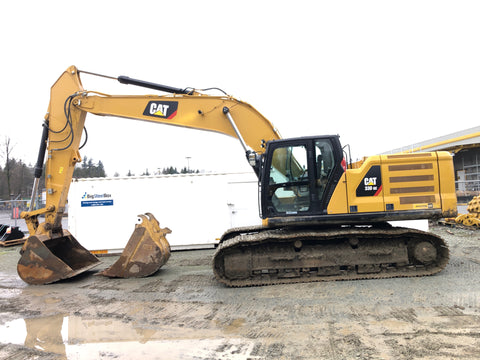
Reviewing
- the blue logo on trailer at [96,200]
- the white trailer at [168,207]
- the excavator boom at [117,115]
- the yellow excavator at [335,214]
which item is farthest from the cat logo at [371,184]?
the blue logo on trailer at [96,200]

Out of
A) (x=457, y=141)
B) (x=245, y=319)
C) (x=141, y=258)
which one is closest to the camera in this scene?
(x=245, y=319)

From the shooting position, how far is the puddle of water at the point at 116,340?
11.9ft

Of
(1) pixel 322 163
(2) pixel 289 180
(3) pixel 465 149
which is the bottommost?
(2) pixel 289 180

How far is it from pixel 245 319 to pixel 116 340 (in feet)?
5.11

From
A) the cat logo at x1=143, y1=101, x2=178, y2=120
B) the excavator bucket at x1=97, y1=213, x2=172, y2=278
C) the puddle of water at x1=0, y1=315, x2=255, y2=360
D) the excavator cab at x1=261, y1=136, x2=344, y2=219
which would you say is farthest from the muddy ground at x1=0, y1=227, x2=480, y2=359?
the cat logo at x1=143, y1=101, x2=178, y2=120

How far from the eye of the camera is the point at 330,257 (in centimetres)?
613

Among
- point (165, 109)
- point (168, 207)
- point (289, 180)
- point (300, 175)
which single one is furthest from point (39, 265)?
point (168, 207)

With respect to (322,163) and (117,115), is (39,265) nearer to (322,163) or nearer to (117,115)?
(117,115)

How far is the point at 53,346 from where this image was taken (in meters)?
3.96

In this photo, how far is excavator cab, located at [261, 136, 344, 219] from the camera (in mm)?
6133

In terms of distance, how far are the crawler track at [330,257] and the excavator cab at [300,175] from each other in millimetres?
490

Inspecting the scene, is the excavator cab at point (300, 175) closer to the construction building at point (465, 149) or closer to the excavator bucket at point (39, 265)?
the excavator bucket at point (39, 265)

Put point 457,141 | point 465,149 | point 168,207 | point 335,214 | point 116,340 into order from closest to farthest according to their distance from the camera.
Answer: point 116,340 < point 335,214 < point 168,207 < point 457,141 < point 465,149

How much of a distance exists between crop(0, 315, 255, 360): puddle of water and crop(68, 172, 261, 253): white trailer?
698 cm
